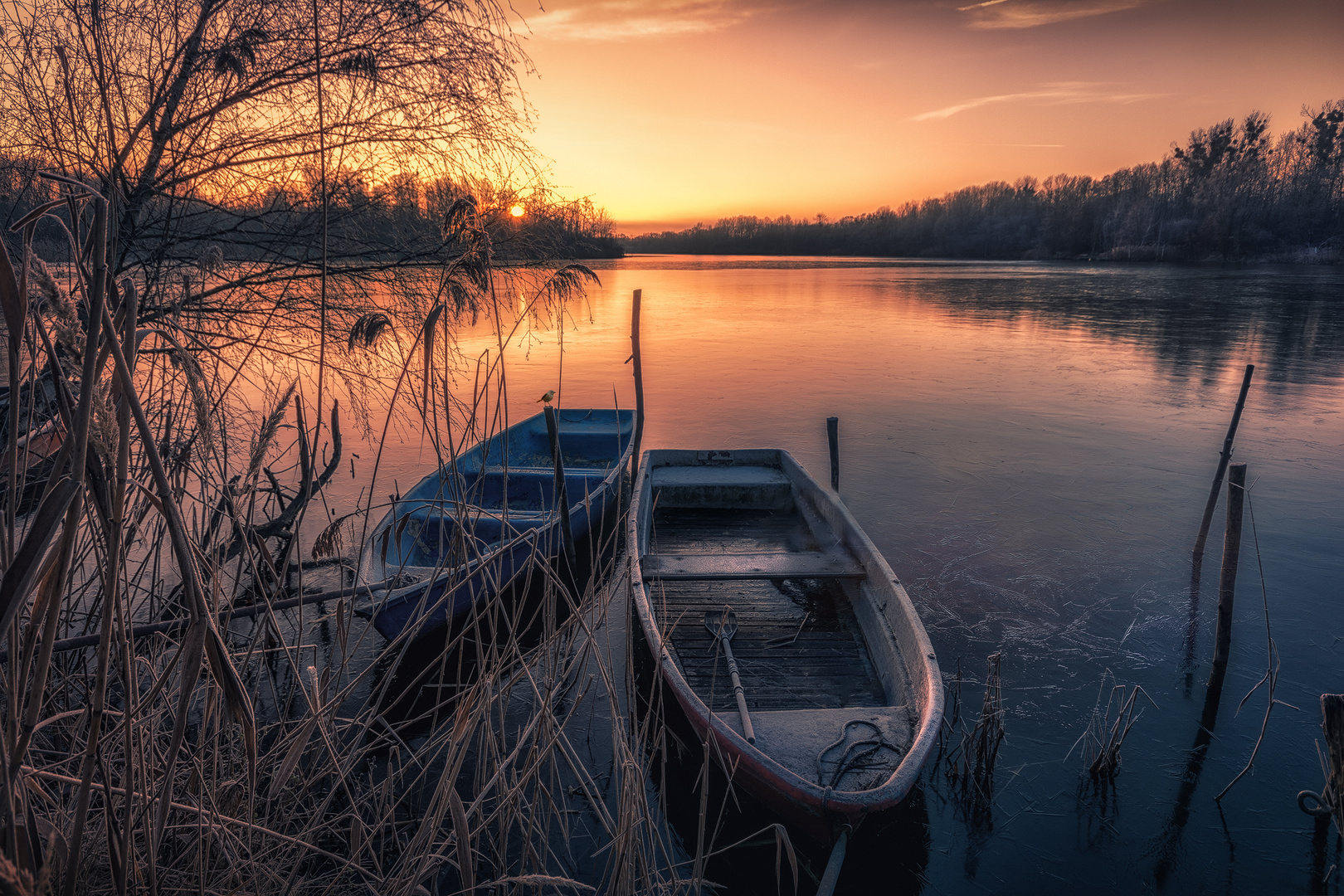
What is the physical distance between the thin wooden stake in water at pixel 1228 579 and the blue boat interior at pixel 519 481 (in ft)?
17.9

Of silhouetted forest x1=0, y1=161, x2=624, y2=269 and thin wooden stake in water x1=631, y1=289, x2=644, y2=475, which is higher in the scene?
A: silhouetted forest x1=0, y1=161, x2=624, y2=269

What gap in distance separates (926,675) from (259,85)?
5.98 metres

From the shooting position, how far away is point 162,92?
181 inches

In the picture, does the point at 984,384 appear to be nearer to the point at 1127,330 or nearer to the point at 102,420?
the point at 1127,330

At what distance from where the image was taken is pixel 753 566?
6.30 m

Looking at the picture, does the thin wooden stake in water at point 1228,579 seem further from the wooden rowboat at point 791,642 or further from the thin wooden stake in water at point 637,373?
the thin wooden stake in water at point 637,373

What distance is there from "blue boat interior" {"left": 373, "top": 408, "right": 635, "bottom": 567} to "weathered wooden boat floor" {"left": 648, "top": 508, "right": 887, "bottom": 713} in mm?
1378

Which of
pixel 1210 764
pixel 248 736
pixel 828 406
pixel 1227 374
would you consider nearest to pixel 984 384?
pixel 828 406

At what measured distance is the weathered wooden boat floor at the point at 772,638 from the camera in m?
4.98

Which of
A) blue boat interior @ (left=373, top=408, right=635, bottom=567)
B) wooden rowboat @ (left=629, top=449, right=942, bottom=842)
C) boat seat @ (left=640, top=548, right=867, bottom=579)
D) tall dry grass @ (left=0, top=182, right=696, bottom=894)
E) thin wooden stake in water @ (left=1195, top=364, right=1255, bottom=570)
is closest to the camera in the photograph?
tall dry grass @ (left=0, top=182, right=696, bottom=894)

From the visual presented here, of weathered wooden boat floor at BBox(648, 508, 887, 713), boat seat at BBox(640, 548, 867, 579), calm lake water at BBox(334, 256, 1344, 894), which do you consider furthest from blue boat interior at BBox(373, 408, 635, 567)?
calm lake water at BBox(334, 256, 1344, 894)

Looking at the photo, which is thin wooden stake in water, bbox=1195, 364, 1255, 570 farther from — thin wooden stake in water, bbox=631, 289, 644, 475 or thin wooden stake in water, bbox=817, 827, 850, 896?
thin wooden stake in water, bbox=817, 827, 850, 896

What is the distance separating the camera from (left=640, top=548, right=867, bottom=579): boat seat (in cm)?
606

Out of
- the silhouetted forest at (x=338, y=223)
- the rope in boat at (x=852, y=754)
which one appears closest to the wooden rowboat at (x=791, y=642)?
the rope in boat at (x=852, y=754)
